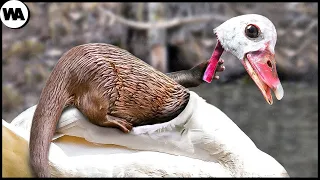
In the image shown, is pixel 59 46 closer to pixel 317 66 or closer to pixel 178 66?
pixel 178 66

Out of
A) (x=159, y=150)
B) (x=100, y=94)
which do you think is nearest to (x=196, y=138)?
(x=159, y=150)

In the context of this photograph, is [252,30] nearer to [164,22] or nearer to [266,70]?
[266,70]

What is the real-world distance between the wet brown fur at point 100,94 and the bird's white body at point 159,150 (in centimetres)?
2

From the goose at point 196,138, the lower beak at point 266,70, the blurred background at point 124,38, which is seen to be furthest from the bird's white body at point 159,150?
the blurred background at point 124,38

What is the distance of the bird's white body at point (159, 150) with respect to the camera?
106 centimetres

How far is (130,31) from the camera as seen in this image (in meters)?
2.31

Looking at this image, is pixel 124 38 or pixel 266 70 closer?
pixel 266 70

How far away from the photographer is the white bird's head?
1.04 m

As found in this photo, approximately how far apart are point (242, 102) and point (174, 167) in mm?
1052

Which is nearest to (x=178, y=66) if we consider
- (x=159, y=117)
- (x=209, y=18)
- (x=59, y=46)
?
(x=209, y=18)

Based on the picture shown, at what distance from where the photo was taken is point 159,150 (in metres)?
1.09

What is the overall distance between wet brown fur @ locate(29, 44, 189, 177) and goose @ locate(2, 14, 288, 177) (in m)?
0.02

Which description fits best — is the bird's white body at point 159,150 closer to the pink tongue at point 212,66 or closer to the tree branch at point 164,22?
the pink tongue at point 212,66

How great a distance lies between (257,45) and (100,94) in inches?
10.5
